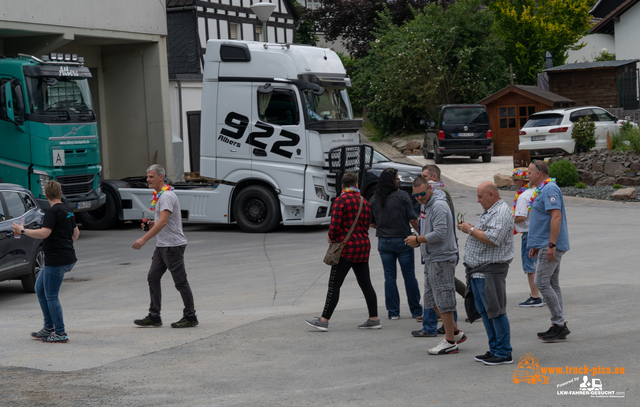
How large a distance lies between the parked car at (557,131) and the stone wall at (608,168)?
67.4 inches

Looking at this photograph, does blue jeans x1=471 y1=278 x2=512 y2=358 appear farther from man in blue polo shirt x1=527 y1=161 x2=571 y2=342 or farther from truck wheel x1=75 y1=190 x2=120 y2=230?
truck wheel x1=75 y1=190 x2=120 y2=230

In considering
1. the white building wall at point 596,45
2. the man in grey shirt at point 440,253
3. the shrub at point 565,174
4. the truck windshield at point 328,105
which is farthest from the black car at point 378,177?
the white building wall at point 596,45

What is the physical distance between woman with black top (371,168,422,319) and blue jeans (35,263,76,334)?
3226 millimetres

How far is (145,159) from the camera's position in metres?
21.9

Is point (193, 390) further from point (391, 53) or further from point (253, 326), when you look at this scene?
point (391, 53)

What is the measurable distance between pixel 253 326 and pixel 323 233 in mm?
7545

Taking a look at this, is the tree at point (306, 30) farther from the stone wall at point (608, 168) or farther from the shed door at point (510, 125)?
the stone wall at point (608, 168)

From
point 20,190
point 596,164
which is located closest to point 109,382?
point 20,190

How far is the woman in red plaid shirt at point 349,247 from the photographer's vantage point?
779cm

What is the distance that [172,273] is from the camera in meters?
8.02

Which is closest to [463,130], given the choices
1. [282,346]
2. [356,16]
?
[356,16]

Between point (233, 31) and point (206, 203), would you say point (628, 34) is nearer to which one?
point (233, 31)

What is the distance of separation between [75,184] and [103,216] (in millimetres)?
1821

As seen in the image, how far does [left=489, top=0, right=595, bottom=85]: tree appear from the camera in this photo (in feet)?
140
